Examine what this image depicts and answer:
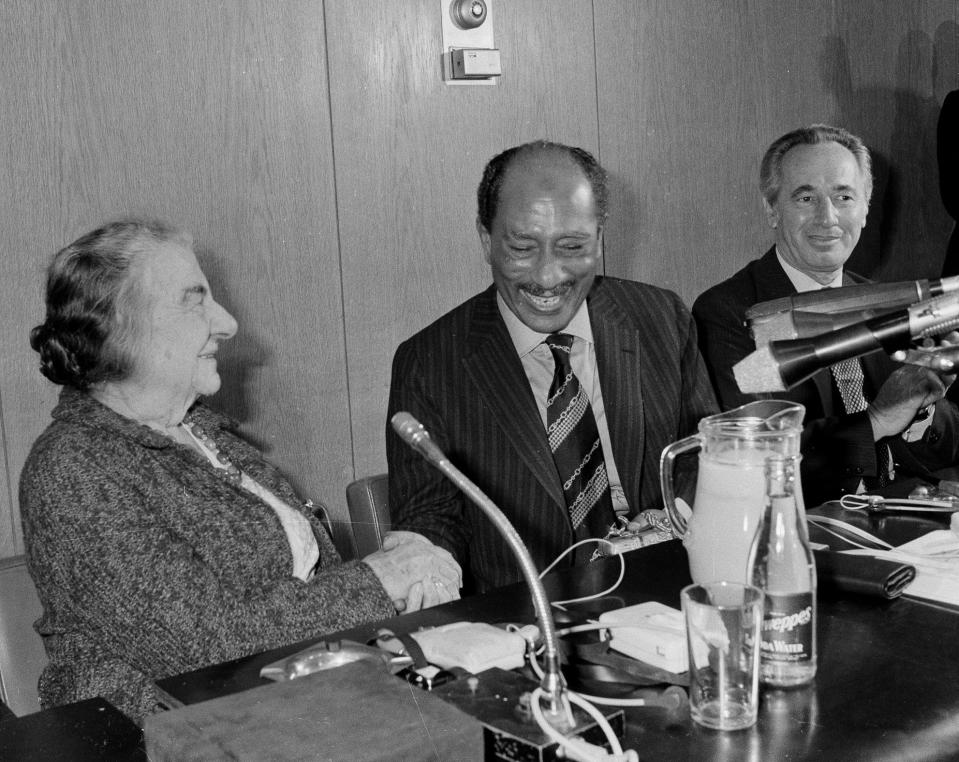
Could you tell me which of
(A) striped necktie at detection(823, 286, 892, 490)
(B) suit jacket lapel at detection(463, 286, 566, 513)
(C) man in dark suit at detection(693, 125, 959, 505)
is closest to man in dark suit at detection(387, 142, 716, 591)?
(B) suit jacket lapel at detection(463, 286, 566, 513)

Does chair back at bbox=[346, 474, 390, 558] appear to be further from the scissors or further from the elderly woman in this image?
the scissors

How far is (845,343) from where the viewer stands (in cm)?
113

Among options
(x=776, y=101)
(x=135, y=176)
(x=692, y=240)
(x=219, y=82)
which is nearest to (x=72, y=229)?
(x=135, y=176)

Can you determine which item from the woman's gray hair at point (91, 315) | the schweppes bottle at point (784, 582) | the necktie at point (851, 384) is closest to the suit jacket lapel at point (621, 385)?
the necktie at point (851, 384)

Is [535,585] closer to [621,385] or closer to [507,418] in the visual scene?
[507,418]

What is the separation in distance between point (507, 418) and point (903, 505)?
75cm

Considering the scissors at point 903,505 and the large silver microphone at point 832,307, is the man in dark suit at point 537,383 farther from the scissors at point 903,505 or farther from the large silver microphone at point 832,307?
the large silver microphone at point 832,307

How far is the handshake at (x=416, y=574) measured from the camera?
187 centimetres

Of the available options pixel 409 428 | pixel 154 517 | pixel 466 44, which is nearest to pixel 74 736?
pixel 409 428

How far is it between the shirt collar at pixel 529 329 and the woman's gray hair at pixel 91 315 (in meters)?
0.76

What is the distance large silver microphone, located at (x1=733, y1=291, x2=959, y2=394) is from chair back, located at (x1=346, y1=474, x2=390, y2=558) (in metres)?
1.23

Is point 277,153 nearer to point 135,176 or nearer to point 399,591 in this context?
point 135,176

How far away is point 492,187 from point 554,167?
0.46ft

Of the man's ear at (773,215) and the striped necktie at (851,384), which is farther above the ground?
the man's ear at (773,215)
